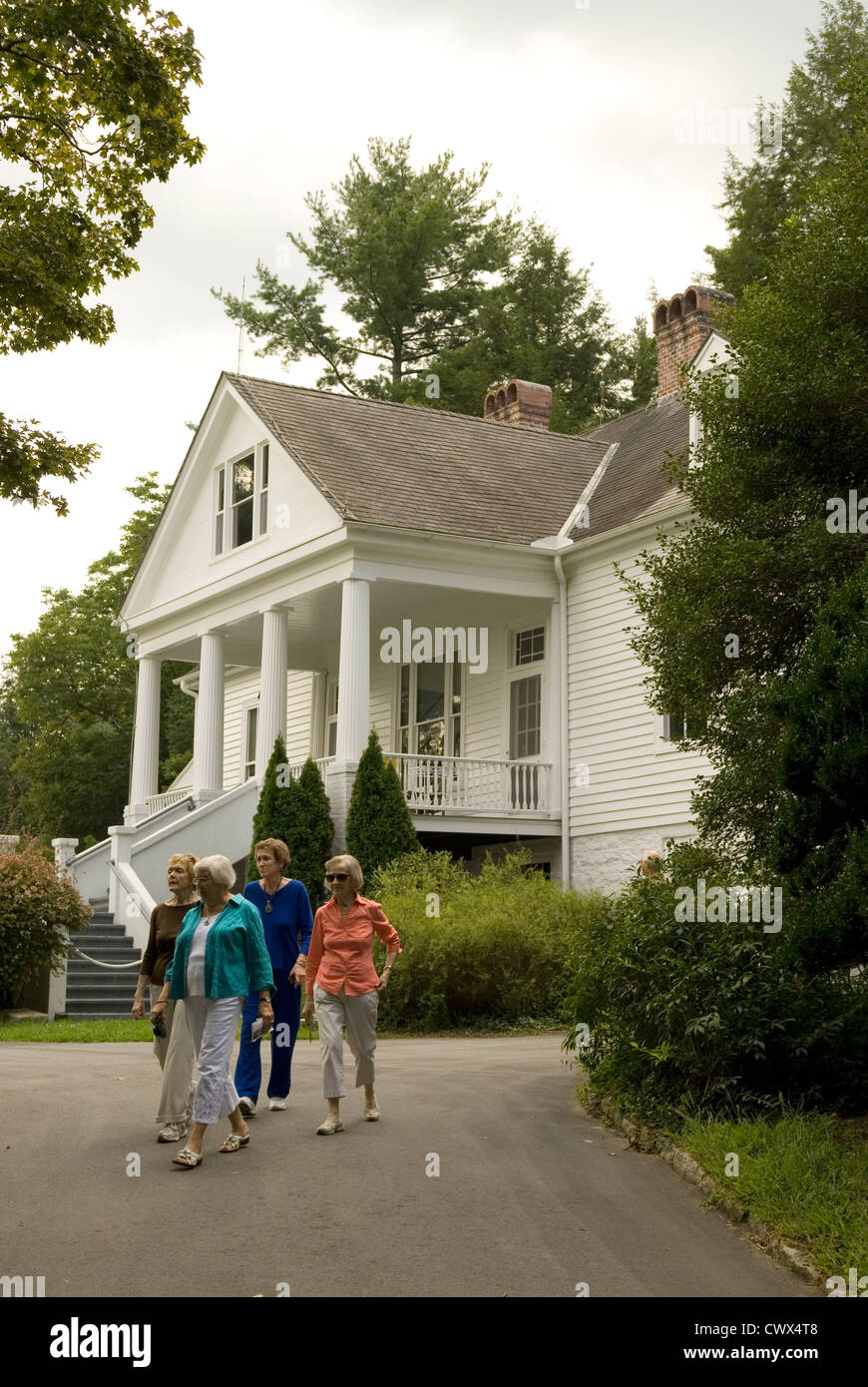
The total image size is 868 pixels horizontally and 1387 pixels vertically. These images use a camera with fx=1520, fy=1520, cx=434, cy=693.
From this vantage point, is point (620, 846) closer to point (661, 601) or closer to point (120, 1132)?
point (661, 601)

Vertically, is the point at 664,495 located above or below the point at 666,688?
above

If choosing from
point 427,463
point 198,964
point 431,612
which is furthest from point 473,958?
point 427,463

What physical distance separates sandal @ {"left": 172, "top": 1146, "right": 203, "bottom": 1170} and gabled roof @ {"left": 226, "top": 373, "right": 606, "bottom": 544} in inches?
550

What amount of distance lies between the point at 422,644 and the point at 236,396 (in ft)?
17.7

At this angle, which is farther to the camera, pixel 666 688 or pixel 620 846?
pixel 620 846

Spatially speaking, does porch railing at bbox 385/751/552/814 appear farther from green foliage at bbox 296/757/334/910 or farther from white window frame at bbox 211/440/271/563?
white window frame at bbox 211/440/271/563

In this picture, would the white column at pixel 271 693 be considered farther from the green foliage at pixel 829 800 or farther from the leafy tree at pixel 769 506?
the green foliage at pixel 829 800

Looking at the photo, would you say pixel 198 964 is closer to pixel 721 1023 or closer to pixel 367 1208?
pixel 367 1208

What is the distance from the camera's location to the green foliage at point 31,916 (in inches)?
Answer: 707

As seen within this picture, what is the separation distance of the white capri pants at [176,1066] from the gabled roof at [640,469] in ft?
46.1

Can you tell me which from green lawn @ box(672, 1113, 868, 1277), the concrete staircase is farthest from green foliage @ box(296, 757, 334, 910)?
green lawn @ box(672, 1113, 868, 1277)

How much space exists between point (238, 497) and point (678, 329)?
8340 mm
